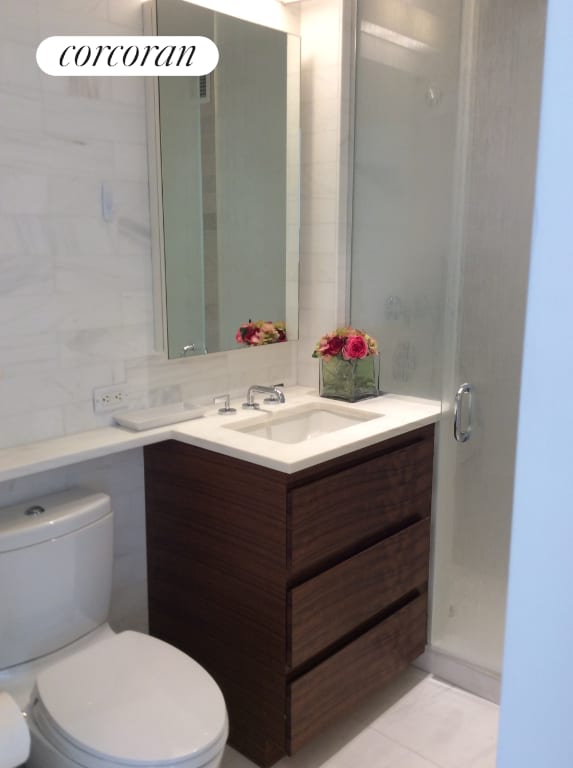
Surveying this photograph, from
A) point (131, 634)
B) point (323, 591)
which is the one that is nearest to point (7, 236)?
point (131, 634)

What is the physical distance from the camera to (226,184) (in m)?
2.17

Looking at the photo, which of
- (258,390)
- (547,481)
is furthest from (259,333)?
(547,481)

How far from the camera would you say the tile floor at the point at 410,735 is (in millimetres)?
1982

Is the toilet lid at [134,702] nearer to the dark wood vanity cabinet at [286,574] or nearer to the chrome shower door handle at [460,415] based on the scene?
the dark wood vanity cabinet at [286,574]

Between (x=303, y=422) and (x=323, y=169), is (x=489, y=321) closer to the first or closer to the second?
(x=303, y=422)

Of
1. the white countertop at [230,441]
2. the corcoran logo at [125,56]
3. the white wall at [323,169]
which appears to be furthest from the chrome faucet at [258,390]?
the corcoran logo at [125,56]

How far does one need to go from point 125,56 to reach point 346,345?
1.05 m

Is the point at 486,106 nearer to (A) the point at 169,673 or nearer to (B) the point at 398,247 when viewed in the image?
(B) the point at 398,247

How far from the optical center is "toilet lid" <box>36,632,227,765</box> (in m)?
1.40

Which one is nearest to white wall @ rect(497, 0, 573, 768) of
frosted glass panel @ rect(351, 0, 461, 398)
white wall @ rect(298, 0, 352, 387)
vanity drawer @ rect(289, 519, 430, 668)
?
vanity drawer @ rect(289, 519, 430, 668)

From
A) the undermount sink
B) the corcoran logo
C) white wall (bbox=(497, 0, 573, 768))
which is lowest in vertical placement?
the undermount sink

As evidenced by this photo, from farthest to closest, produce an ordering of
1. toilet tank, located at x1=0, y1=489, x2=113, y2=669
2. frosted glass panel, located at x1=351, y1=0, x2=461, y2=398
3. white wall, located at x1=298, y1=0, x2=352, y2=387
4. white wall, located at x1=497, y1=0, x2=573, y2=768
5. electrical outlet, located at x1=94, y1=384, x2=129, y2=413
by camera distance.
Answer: white wall, located at x1=298, y1=0, x2=352, y2=387
frosted glass panel, located at x1=351, y1=0, x2=461, y2=398
electrical outlet, located at x1=94, y1=384, x2=129, y2=413
toilet tank, located at x1=0, y1=489, x2=113, y2=669
white wall, located at x1=497, y1=0, x2=573, y2=768

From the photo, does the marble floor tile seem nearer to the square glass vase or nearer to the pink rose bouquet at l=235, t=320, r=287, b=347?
the square glass vase

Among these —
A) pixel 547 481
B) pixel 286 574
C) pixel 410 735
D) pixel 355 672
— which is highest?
pixel 547 481
